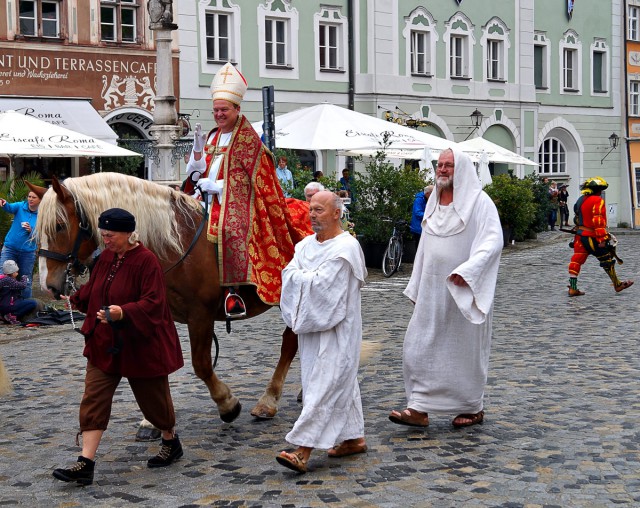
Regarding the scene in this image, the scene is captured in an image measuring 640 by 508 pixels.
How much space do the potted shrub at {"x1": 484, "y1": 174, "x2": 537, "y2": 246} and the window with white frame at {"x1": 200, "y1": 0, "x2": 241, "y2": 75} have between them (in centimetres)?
786

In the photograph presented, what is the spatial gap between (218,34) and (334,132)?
9602mm

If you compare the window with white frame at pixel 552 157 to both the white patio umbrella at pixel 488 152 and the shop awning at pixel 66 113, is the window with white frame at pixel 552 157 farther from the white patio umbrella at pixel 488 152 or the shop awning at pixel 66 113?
the shop awning at pixel 66 113

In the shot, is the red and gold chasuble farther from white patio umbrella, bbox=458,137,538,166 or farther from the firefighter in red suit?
white patio umbrella, bbox=458,137,538,166

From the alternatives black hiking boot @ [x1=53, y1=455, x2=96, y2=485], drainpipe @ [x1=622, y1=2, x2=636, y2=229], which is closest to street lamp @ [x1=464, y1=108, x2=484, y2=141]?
drainpipe @ [x1=622, y1=2, x2=636, y2=229]

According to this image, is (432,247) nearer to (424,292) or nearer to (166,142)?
Answer: (424,292)

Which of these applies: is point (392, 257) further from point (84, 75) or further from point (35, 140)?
point (84, 75)

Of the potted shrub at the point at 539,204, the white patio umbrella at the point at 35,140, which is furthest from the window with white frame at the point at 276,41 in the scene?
the white patio umbrella at the point at 35,140

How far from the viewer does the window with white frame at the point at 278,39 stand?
30297 mm

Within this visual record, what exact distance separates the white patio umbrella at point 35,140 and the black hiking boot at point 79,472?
11619mm

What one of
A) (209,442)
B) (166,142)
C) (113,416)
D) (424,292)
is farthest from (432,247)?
(166,142)

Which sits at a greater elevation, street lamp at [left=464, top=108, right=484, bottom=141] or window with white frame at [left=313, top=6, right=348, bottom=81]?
window with white frame at [left=313, top=6, right=348, bottom=81]

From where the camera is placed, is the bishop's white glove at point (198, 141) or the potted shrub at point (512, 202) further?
the potted shrub at point (512, 202)

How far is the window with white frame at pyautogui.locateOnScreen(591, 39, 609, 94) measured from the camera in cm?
4247

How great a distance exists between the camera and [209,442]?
7.15 m
